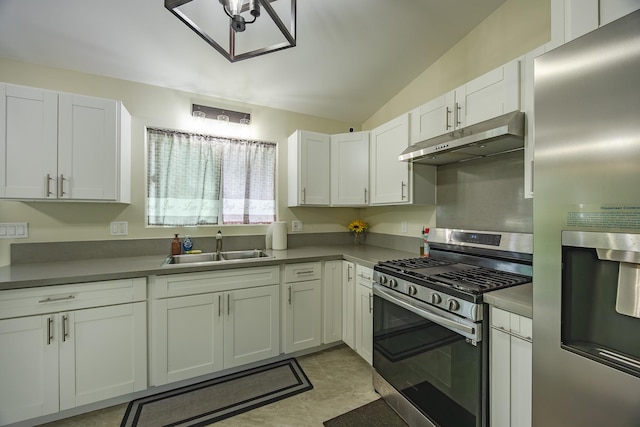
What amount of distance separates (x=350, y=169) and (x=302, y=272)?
1217 mm

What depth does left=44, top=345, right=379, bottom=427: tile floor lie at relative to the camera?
1.67 m

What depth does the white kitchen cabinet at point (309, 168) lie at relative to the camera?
2.73 m

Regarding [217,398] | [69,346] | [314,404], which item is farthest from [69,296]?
[314,404]

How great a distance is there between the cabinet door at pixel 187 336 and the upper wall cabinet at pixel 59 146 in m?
1.00

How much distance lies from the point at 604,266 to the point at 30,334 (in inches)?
112

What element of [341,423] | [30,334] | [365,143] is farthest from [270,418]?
[365,143]

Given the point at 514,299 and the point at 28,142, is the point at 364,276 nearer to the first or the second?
the point at 514,299

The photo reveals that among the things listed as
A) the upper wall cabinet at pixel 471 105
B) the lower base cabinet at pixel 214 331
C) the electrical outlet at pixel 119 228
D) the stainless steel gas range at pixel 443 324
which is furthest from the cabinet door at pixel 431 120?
the electrical outlet at pixel 119 228

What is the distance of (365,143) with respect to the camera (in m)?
2.74

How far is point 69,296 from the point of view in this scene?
64.6 inches

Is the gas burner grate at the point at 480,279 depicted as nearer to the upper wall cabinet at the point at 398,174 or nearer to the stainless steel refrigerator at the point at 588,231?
the stainless steel refrigerator at the point at 588,231

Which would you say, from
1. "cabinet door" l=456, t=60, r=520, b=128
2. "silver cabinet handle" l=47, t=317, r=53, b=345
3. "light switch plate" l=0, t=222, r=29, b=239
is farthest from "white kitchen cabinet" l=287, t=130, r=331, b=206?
"light switch plate" l=0, t=222, r=29, b=239

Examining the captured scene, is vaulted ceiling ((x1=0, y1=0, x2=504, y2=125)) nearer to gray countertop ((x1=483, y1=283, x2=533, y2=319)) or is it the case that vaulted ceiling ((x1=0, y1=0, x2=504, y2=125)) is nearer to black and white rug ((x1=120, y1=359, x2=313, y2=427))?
gray countertop ((x1=483, y1=283, x2=533, y2=319))

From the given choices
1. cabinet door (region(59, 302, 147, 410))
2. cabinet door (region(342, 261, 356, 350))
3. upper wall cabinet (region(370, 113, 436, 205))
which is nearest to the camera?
cabinet door (region(59, 302, 147, 410))
